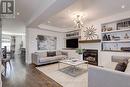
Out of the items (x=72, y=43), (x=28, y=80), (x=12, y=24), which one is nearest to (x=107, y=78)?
(x=28, y=80)

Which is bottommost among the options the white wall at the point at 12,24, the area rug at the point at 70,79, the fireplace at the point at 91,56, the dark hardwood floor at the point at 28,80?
the dark hardwood floor at the point at 28,80

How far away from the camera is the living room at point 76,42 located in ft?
8.97

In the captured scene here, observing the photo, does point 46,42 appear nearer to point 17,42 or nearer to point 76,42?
point 76,42

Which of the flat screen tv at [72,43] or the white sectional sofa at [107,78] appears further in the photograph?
the flat screen tv at [72,43]

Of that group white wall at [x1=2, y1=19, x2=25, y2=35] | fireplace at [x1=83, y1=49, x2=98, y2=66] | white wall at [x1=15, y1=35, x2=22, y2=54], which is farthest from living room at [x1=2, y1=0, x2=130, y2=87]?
white wall at [x1=15, y1=35, x2=22, y2=54]

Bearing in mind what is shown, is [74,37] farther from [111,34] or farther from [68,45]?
[111,34]

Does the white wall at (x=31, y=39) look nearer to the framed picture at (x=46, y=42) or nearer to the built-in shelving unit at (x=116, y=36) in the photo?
the framed picture at (x=46, y=42)

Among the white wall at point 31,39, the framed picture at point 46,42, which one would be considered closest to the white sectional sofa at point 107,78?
the white wall at point 31,39

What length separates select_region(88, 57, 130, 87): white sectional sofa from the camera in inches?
62.0

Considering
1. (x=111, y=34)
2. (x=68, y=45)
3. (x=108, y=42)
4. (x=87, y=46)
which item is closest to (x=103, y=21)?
(x=111, y=34)

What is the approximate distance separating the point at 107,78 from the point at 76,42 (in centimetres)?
544

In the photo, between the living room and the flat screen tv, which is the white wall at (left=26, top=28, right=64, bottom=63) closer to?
the living room

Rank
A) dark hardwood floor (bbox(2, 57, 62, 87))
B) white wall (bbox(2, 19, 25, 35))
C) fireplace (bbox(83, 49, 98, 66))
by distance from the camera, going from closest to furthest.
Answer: dark hardwood floor (bbox(2, 57, 62, 87)), fireplace (bbox(83, 49, 98, 66)), white wall (bbox(2, 19, 25, 35))

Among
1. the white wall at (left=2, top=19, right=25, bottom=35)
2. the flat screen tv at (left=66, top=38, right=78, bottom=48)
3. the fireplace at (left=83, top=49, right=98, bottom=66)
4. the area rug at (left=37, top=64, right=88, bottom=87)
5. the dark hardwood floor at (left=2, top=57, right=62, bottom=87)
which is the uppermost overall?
the white wall at (left=2, top=19, right=25, bottom=35)
